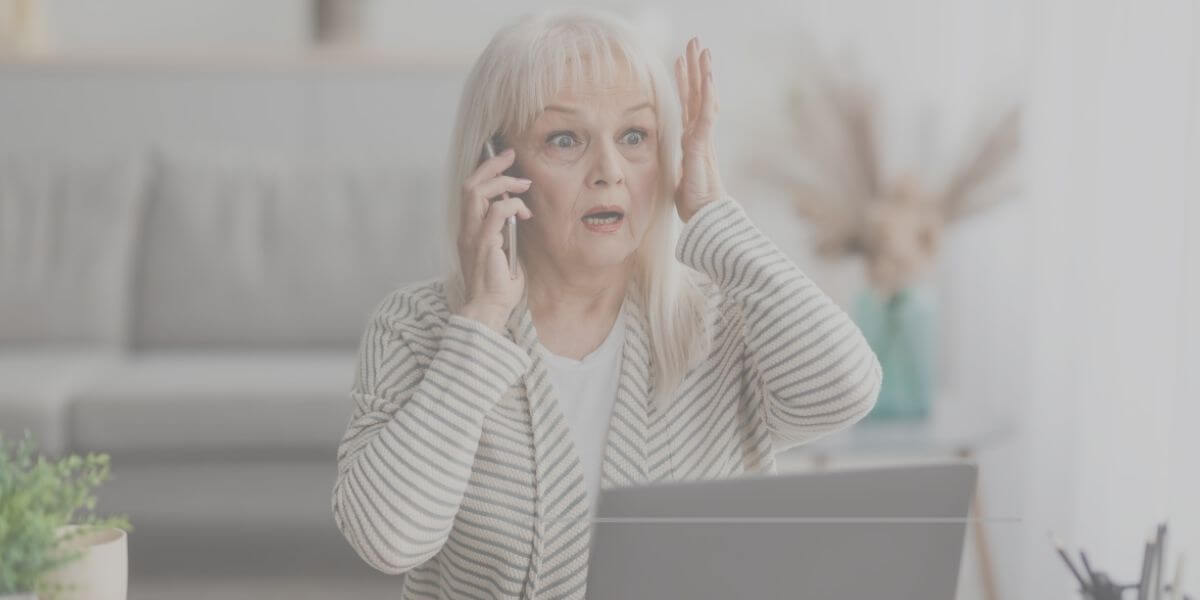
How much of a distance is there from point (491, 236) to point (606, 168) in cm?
12

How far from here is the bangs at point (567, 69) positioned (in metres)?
1.20

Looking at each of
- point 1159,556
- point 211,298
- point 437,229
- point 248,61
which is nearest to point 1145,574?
point 1159,556

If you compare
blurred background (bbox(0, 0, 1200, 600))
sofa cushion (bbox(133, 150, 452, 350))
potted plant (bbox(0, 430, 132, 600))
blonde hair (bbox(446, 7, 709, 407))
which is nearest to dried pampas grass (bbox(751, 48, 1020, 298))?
blurred background (bbox(0, 0, 1200, 600))

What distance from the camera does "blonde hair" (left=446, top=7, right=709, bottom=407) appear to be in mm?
1203

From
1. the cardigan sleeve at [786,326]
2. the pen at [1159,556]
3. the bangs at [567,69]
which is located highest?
the bangs at [567,69]

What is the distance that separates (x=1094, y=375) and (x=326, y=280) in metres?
1.68

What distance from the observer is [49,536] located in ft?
2.94

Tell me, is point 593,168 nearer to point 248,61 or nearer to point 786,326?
point 786,326

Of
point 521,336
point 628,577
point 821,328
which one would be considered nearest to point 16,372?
point 521,336

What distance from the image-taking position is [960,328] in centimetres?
331

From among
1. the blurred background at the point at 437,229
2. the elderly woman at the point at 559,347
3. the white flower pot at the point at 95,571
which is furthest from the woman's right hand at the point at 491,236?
the blurred background at the point at 437,229

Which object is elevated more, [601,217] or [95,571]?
[601,217]

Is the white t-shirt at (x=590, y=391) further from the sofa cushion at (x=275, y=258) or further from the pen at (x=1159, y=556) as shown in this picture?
the sofa cushion at (x=275, y=258)

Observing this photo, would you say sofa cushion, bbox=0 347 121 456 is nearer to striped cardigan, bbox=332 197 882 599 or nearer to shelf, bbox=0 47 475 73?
shelf, bbox=0 47 475 73
